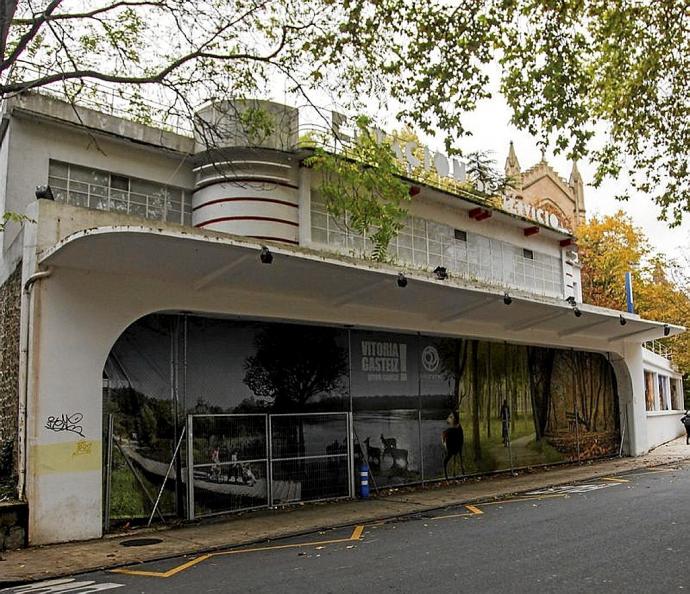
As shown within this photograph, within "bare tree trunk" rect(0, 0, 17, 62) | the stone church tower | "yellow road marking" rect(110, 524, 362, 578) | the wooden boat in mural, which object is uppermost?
the stone church tower

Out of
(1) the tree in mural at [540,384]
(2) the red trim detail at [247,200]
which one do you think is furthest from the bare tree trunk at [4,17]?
(1) the tree in mural at [540,384]

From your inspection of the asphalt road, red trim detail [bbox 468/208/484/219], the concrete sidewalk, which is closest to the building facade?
red trim detail [bbox 468/208/484/219]

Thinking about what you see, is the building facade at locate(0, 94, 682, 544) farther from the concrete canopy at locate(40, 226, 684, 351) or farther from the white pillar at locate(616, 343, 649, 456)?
the white pillar at locate(616, 343, 649, 456)

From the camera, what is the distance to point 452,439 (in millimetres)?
17344

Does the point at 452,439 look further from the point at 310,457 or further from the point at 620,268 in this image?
the point at 620,268

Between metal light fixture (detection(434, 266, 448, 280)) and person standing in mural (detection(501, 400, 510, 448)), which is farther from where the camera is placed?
person standing in mural (detection(501, 400, 510, 448))

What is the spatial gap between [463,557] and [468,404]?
9.75 metres

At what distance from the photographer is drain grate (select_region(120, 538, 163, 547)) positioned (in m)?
9.85

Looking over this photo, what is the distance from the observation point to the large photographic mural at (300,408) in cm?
1165

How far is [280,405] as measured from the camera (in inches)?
540

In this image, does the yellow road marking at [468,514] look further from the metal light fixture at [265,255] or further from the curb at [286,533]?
the metal light fixture at [265,255]

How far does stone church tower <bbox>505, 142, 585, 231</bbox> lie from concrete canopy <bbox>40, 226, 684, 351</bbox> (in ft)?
103

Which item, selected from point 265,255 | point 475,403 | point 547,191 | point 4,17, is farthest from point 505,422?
point 547,191

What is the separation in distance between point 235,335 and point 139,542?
431 cm
